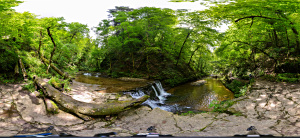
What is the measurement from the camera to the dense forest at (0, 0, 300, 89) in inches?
228

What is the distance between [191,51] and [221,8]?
12100 millimetres

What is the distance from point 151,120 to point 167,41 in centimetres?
1439

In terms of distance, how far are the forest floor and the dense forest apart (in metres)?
2.44

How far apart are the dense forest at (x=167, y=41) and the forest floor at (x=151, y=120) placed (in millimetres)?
2445

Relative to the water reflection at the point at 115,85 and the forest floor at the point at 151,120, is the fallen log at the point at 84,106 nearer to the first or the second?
the forest floor at the point at 151,120

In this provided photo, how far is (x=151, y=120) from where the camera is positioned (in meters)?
4.03

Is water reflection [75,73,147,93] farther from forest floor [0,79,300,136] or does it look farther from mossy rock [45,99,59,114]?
forest floor [0,79,300,136]

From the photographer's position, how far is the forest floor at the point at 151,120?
304 centimetres

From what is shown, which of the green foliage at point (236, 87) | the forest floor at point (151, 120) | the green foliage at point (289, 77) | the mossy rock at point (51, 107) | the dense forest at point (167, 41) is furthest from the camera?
the green foliage at point (236, 87)

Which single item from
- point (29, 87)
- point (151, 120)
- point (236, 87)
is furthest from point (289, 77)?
point (29, 87)

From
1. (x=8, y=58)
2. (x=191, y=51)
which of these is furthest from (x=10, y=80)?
(x=191, y=51)

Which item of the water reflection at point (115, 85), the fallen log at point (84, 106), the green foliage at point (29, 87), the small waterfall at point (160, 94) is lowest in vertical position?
the small waterfall at point (160, 94)

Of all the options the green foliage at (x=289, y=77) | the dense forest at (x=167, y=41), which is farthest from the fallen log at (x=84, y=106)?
the green foliage at (x=289, y=77)

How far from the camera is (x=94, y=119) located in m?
4.09
